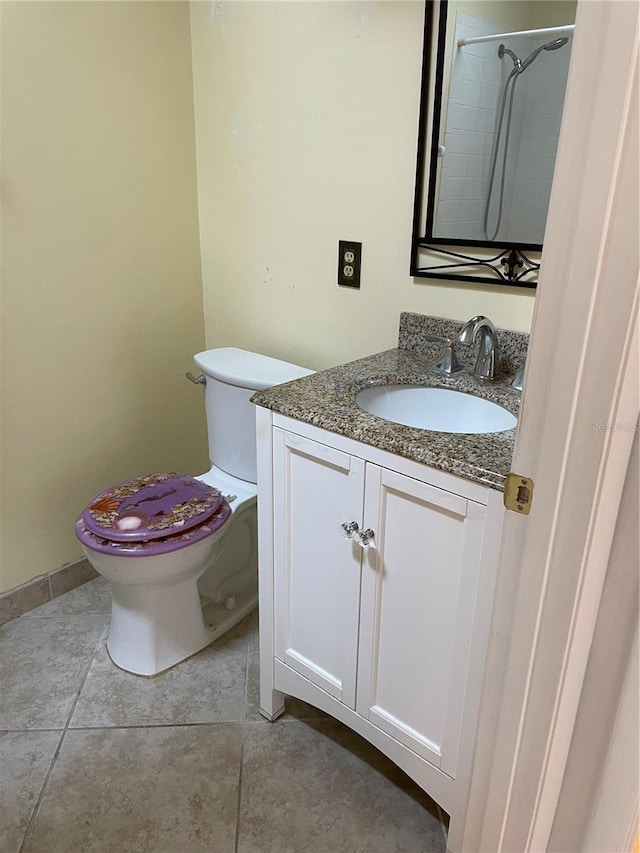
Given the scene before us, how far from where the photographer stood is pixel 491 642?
925mm

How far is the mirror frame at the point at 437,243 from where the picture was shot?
142 centimetres

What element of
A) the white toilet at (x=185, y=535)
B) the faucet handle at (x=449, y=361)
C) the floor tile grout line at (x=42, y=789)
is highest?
the faucet handle at (x=449, y=361)

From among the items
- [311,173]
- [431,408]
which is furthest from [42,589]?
[311,173]

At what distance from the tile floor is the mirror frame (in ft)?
3.82

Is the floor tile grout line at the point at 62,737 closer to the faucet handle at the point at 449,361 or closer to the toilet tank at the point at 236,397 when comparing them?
the toilet tank at the point at 236,397

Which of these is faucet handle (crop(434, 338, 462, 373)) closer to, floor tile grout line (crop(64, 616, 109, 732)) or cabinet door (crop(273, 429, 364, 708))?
cabinet door (crop(273, 429, 364, 708))

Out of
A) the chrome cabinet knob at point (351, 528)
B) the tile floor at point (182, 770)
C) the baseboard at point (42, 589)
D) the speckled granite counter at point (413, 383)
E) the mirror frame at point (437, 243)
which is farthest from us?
the baseboard at point (42, 589)

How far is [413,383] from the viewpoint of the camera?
1479mm

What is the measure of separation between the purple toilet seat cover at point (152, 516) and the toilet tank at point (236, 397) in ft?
0.43

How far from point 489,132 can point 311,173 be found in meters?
0.54

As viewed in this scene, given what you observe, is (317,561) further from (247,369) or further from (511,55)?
(511,55)

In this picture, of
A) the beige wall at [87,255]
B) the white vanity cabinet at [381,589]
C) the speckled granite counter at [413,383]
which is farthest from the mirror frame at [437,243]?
the beige wall at [87,255]

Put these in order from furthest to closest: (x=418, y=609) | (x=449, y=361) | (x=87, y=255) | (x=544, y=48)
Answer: (x=87, y=255) → (x=449, y=361) → (x=544, y=48) → (x=418, y=609)

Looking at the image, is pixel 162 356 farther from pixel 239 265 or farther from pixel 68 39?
pixel 68 39
